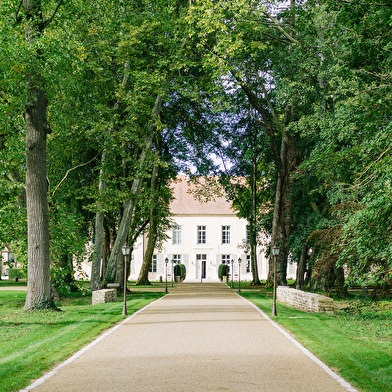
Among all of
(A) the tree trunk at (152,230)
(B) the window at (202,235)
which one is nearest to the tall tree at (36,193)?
(A) the tree trunk at (152,230)

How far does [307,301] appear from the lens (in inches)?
663

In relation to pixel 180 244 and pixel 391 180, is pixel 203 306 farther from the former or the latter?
pixel 180 244

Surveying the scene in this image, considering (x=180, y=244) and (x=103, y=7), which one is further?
(x=180, y=244)

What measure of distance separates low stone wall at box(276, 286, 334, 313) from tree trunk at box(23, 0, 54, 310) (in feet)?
26.9

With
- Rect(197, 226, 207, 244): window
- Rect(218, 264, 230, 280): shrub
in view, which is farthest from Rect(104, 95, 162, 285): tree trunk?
Rect(197, 226, 207, 244): window

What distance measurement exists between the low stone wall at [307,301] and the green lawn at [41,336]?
5597mm

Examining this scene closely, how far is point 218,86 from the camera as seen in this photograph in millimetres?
21422

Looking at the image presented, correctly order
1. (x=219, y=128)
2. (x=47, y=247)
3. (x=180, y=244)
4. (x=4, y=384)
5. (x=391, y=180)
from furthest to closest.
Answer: (x=180, y=244)
(x=219, y=128)
(x=47, y=247)
(x=391, y=180)
(x=4, y=384)

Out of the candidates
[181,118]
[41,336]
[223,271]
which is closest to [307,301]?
[41,336]

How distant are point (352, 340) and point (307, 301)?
6.97 meters

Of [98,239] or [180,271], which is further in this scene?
[180,271]

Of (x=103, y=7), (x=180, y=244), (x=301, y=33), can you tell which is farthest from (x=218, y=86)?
(x=180, y=244)

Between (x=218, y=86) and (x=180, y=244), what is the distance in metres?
31.3

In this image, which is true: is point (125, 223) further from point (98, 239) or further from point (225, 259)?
point (225, 259)
